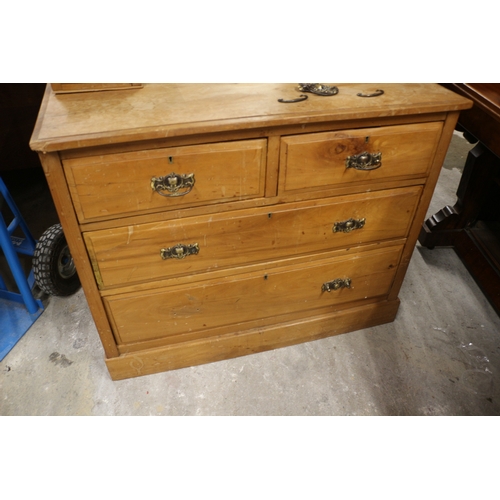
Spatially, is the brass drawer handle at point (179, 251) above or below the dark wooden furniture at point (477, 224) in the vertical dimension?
above

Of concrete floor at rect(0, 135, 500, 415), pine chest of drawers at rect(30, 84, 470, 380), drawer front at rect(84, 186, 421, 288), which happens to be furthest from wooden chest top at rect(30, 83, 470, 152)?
concrete floor at rect(0, 135, 500, 415)

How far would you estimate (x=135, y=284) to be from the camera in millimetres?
1423

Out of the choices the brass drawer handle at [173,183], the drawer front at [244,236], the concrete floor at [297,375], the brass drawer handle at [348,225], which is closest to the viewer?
the brass drawer handle at [173,183]

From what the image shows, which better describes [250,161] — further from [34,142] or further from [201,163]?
[34,142]

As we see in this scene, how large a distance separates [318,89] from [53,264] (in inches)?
53.4

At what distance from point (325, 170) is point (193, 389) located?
1.00 m

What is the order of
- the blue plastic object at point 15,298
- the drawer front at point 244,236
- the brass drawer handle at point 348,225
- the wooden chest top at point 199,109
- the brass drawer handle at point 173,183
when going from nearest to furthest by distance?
the wooden chest top at point 199,109 → the brass drawer handle at point 173,183 → the drawer front at point 244,236 → the brass drawer handle at point 348,225 → the blue plastic object at point 15,298

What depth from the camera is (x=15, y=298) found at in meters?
1.96

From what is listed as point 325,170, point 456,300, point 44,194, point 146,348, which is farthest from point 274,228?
point 44,194

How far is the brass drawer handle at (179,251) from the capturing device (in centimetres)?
136

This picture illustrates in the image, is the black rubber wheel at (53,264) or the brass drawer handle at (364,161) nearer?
the brass drawer handle at (364,161)

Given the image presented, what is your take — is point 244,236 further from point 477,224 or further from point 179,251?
point 477,224

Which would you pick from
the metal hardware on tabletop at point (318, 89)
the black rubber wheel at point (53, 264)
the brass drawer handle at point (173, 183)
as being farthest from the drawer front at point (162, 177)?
the black rubber wheel at point (53, 264)

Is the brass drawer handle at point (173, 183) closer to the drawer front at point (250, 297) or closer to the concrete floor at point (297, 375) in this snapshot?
the drawer front at point (250, 297)
